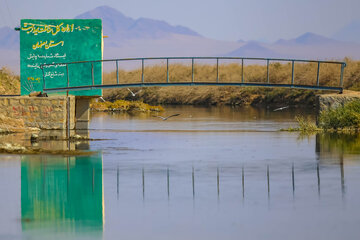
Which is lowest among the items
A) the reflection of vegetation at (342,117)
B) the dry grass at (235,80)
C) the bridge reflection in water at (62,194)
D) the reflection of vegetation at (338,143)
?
the bridge reflection in water at (62,194)

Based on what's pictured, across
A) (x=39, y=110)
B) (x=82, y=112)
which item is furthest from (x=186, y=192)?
(x=82, y=112)

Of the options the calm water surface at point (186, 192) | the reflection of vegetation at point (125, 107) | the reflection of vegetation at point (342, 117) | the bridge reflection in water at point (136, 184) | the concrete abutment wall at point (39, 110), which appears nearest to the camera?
the calm water surface at point (186, 192)

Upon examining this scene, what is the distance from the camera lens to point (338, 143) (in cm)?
2497

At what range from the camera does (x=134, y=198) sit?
46.2 feet

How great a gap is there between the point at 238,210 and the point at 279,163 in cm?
696

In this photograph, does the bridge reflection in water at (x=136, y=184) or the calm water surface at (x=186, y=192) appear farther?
the bridge reflection in water at (x=136, y=184)

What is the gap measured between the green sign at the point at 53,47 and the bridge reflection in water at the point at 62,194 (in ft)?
46.3

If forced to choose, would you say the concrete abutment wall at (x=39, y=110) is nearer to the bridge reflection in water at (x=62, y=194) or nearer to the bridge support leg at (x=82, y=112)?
the bridge support leg at (x=82, y=112)

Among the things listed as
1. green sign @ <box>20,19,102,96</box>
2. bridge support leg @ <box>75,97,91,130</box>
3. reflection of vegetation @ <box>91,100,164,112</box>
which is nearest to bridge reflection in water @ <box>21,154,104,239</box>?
green sign @ <box>20,19,102,96</box>

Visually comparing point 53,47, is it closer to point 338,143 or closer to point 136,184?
point 338,143

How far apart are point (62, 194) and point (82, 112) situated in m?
21.4

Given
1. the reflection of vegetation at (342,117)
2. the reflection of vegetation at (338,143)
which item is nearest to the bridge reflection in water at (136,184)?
the reflection of vegetation at (338,143)

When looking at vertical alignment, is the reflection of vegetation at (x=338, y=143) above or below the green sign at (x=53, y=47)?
below

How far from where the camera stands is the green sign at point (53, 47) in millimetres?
34312
